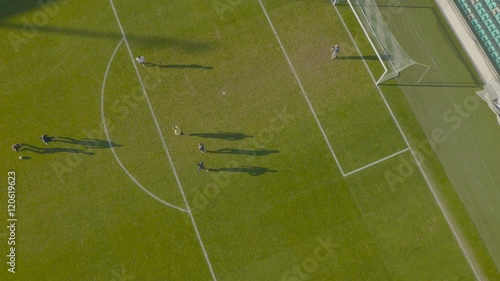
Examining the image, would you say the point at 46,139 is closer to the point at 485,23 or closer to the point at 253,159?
the point at 253,159

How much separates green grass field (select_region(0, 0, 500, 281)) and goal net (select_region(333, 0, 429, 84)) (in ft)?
2.57

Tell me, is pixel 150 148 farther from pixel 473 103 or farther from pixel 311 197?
pixel 473 103

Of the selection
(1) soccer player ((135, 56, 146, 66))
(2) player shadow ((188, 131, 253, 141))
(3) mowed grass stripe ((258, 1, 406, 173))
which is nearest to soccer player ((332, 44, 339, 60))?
(3) mowed grass stripe ((258, 1, 406, 173))

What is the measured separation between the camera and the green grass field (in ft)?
64.4

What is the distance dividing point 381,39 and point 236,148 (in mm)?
9517

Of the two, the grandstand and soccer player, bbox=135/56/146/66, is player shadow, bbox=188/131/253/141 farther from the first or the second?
the grandstand

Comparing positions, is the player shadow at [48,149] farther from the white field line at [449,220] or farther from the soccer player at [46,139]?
the white field line at [449,220]

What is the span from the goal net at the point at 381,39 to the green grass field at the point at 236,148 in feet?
2.57

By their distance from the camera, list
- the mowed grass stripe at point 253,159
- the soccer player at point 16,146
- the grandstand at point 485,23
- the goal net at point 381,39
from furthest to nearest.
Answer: the grandstand at point 485,23
the goal net at point 381,39
the soccer player at point 16,146
the mowed grass stripe at point 253,159

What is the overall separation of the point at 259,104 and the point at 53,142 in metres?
10.7

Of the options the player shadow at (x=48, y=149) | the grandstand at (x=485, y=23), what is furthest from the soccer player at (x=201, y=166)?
the grandstand at (x=485, y=23)

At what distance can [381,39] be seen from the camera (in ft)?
71.5

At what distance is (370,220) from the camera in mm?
20047

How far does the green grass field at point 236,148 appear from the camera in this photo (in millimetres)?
19625
